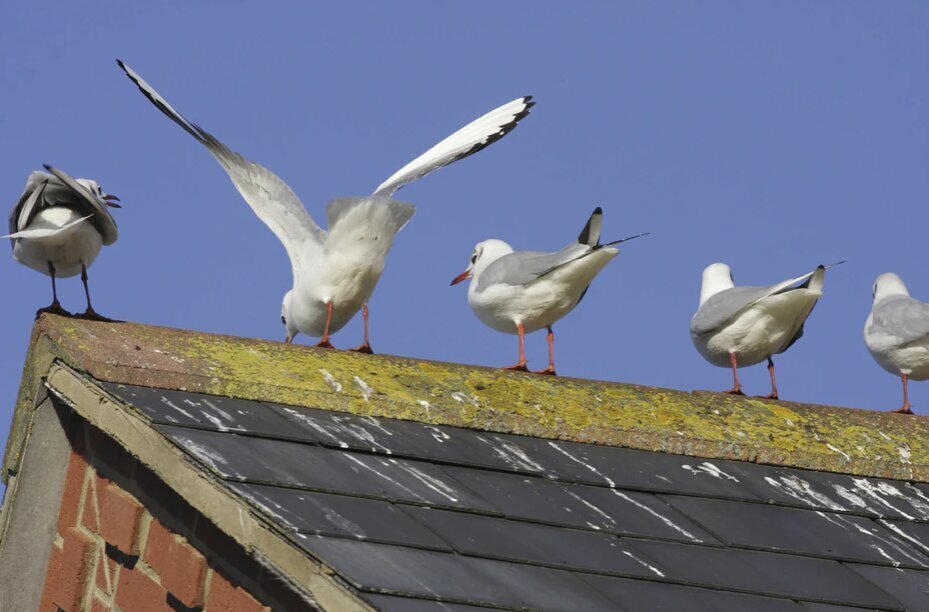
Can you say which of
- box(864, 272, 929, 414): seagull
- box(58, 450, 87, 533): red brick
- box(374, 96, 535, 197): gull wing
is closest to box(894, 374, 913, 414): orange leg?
box(864, 272, 929, 414): seagull

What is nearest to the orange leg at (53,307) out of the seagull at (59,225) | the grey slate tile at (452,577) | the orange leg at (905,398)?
the seagull at (59,225)

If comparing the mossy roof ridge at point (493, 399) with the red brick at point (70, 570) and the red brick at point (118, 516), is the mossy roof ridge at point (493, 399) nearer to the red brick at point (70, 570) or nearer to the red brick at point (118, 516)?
the red brick at point (118, 516)

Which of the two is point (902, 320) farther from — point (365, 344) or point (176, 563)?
point (176, 563)

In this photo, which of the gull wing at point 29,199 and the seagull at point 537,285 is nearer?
the gull wing at point 29,199

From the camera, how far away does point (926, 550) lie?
463 cm

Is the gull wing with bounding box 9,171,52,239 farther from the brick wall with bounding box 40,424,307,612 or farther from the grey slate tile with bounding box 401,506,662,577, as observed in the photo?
the grey slate tile with bounding box 401,506,662,577

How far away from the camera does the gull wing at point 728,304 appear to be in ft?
28.8

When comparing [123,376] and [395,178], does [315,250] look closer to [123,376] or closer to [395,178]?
[395,178]

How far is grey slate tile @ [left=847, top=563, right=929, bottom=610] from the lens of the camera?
13.6 feet

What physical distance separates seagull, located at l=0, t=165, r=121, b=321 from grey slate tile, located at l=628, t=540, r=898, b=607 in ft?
11.3

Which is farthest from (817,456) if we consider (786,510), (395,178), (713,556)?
(395,178)

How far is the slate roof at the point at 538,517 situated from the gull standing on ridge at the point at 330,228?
9.82ft

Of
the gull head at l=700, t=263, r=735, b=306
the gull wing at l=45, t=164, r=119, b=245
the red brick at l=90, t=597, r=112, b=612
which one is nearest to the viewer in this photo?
the red brick at l=90, t=597, r=112, b=612

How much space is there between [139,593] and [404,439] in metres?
0.86
